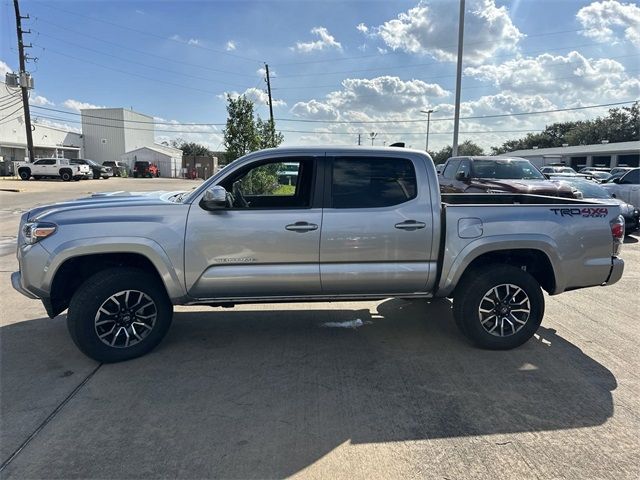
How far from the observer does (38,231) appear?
3.95 m

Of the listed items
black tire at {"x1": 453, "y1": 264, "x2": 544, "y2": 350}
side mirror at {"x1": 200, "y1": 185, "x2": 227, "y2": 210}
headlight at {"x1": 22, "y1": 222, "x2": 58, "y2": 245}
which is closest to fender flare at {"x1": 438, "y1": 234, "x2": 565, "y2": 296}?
black tire at {"x1": 453, "y1": 264, "x2": 544, "y2": 350}

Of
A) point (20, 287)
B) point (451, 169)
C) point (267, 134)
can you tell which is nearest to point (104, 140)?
point (267, 134)

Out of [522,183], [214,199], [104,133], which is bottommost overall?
[214,199]

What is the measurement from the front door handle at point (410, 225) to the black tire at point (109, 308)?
230 cm

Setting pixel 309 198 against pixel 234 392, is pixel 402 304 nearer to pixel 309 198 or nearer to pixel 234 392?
pixel 309 198

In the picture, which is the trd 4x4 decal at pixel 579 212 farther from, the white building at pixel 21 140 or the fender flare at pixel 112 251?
the white building at pixel 21 140

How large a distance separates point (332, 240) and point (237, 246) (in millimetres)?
875

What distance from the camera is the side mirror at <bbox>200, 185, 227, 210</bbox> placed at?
3.99 meters

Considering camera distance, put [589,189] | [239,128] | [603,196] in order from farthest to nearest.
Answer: [239,128] → [589,189] → [603,196]

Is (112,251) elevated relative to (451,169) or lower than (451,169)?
lower

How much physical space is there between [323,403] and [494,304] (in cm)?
207

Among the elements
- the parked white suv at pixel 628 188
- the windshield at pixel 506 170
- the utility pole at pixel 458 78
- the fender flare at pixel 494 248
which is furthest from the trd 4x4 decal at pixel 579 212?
the utility pole at pixel 458 78

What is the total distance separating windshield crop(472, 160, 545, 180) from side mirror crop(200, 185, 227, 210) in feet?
29.8

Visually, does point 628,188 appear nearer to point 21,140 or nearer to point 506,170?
point 506,170
